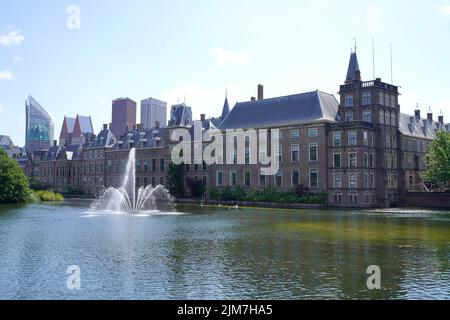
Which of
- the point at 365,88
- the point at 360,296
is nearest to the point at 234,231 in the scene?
the point at 360,296

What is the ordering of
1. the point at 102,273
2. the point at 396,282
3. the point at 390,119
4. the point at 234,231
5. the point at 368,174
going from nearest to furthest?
the point at 396,282
the point at 102,273
the point at 234,231
the point at 368,174
the point at 390,119

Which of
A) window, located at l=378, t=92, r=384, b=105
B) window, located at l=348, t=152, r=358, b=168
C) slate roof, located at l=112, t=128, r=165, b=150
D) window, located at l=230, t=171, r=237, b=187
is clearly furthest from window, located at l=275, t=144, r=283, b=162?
slate roof, located at l=112, t=128, r=165, b=150

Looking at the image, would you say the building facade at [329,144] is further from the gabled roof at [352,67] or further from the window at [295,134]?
the window at [295,134]

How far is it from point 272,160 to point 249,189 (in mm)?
6357

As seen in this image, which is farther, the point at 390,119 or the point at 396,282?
the point at 390,119

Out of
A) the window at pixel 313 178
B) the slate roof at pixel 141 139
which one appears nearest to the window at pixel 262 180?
the window at pixel 313 178

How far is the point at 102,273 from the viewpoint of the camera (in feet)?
61.7

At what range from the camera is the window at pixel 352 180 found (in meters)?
62.8

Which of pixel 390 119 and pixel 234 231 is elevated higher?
pixel 390 119

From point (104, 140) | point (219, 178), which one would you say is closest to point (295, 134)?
A: point (219, 178)

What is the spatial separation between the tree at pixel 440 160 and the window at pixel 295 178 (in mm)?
18439

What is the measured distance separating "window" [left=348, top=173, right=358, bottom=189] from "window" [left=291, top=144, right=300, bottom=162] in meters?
8.98
